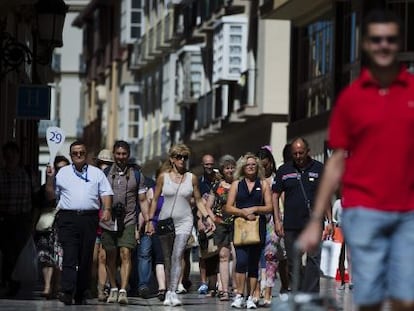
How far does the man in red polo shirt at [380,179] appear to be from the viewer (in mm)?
8773

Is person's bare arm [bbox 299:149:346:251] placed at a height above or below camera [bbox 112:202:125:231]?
above

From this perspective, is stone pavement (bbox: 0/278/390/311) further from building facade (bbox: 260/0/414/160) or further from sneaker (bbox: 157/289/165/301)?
building facade (bbox: 260/0/414/160)

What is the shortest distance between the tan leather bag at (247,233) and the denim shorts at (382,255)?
9.86m

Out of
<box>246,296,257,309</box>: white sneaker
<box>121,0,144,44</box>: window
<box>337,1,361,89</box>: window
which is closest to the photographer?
<box>246,296,257,309</box>: white sneaker

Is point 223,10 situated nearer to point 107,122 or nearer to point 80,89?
point 107,122

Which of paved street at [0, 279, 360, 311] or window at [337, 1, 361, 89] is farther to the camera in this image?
window at [337, 1, 361, 89]

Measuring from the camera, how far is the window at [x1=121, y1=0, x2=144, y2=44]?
69.6 metres

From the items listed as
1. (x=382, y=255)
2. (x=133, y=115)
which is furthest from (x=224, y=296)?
(x=133, y=115)

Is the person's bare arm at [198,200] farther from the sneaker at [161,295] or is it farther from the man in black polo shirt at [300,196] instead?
the man in black polo shirt at [300,196]

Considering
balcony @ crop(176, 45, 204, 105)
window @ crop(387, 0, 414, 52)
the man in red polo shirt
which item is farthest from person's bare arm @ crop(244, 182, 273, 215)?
balcony @ crop(176, 45, 204, 105)

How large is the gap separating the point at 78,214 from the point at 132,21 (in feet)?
171

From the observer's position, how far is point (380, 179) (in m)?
8.84

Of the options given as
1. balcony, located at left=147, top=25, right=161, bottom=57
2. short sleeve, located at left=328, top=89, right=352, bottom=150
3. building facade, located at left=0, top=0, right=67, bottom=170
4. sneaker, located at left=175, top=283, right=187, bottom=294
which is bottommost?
sneaker, located at left=175, top=283, right=187, bottom=294

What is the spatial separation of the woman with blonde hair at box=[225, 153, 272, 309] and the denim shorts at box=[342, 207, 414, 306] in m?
9.86
